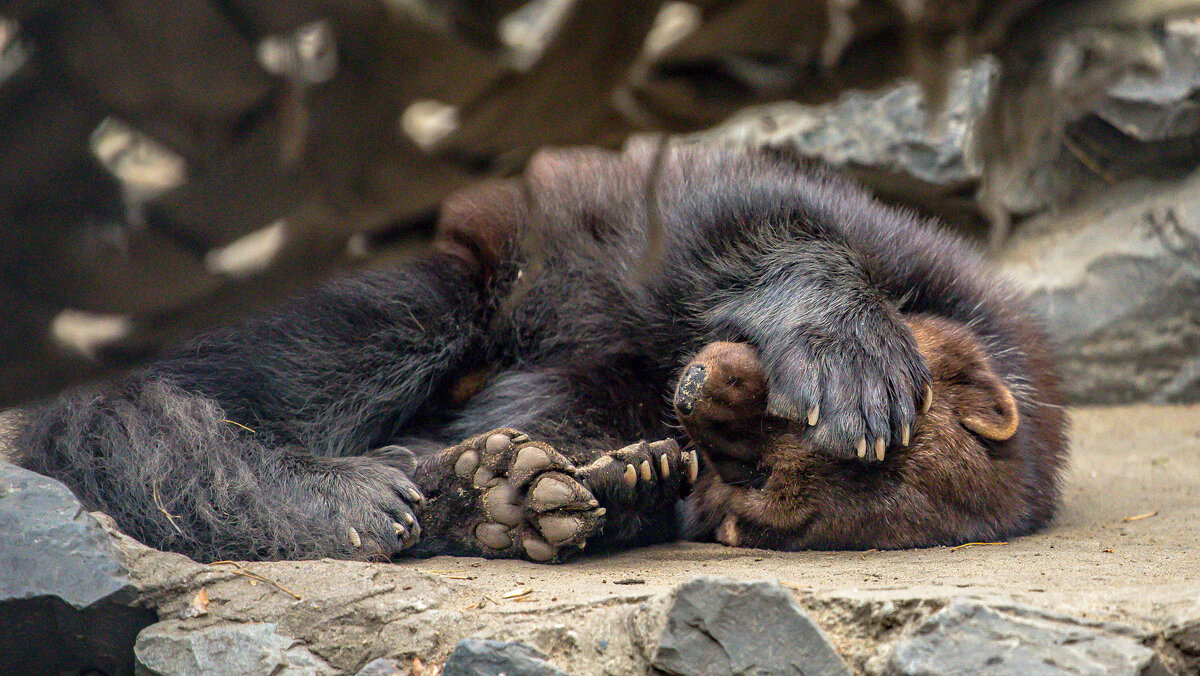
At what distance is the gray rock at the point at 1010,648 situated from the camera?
168cm

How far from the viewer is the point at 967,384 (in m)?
2.77

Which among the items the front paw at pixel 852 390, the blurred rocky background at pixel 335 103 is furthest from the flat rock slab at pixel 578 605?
the blurred rocky background at pixel 335 103

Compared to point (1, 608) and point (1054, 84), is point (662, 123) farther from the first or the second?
point (1, 608)

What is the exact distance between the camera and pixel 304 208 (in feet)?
3.46

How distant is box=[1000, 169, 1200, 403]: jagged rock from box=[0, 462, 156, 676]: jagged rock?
409 centimetres

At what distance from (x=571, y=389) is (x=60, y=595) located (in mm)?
1553

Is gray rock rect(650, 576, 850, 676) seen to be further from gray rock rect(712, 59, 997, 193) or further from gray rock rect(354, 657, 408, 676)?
gray rock rect(712, 59, 997, 193)

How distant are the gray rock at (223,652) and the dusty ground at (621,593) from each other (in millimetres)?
28

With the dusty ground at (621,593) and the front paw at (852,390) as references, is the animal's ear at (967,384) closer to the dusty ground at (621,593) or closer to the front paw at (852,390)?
the front paw at (852,390)

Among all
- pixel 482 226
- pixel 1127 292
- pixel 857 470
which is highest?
pixel 1127 292

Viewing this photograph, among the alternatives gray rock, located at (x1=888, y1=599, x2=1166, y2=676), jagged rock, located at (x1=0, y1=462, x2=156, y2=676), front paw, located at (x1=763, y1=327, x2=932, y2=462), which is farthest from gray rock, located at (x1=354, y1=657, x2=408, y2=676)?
front paw, located at (x1=763, y1=327, x2=932, y2=462)

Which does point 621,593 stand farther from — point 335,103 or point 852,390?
point 335,103

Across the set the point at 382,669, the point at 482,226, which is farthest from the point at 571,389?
the point at 382,669

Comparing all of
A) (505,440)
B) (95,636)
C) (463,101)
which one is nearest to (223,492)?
(95,636)
